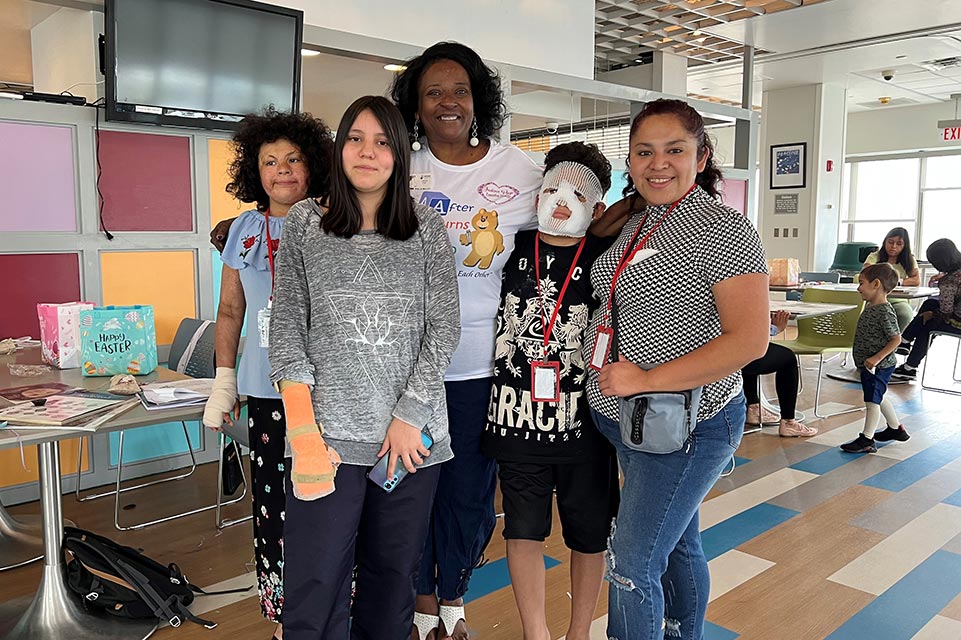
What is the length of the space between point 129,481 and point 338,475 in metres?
2.67

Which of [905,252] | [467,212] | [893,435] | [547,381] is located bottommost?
[893,435]

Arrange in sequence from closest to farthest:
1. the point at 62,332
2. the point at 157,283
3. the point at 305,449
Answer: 1. the point at 305,449
2. the point at 62,332
3. the point at 157,283

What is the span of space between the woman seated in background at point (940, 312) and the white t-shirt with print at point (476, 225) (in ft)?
17.7

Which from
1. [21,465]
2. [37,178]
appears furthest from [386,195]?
[21,465]

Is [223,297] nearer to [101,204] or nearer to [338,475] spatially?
[338,475]

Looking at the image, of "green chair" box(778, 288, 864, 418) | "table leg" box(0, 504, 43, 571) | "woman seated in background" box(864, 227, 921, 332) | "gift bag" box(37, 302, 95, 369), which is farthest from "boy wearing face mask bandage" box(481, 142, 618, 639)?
"woman seated in background" box(864, 227, 921, 332)

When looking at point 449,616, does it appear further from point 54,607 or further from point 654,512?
point 54,607

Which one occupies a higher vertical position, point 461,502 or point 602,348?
point 602,348

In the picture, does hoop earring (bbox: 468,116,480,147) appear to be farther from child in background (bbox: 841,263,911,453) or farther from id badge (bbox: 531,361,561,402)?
child in background (bbox: 841,263,911,453)

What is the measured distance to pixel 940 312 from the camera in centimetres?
645

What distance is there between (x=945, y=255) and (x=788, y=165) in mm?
4884

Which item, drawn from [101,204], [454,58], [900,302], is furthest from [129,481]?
[900,302]

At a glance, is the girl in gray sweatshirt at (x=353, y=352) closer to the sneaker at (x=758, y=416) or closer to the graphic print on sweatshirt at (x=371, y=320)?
the graphic print on sweatshirt at (x=371, y=320)

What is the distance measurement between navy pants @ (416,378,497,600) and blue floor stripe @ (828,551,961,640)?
1224 mm
